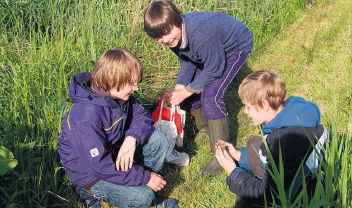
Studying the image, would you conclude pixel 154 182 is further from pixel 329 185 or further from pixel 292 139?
pixel 329 185

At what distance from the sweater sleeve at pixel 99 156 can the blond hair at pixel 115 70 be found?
0.23 m

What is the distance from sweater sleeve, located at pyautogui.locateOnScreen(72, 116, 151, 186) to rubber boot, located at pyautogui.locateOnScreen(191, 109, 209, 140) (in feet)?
4.09

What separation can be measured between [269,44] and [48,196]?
142 inches

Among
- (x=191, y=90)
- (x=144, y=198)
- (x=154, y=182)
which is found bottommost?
(x=144, y=198)

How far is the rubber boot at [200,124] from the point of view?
13.6 ft

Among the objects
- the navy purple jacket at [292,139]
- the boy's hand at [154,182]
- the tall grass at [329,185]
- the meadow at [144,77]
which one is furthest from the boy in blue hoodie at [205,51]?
the tall grass at [329,185]

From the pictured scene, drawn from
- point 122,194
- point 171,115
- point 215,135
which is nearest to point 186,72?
point 171,115

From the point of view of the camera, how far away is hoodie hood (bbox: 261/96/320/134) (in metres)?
2.53

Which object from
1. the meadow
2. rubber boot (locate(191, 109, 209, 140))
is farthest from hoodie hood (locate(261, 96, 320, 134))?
rubber boot (locate(191, 109, 209, 140))

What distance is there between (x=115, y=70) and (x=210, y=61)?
933 mm

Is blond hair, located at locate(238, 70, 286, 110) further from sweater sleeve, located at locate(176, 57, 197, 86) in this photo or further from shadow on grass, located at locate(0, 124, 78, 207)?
shadow on grass, located at locate(0, 124, 78, 207)

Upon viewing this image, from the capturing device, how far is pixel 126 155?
9.82 feet

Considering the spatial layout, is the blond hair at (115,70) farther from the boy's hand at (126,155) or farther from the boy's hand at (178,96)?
the boy's hand at (178,96)

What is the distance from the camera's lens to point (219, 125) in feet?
12.3
